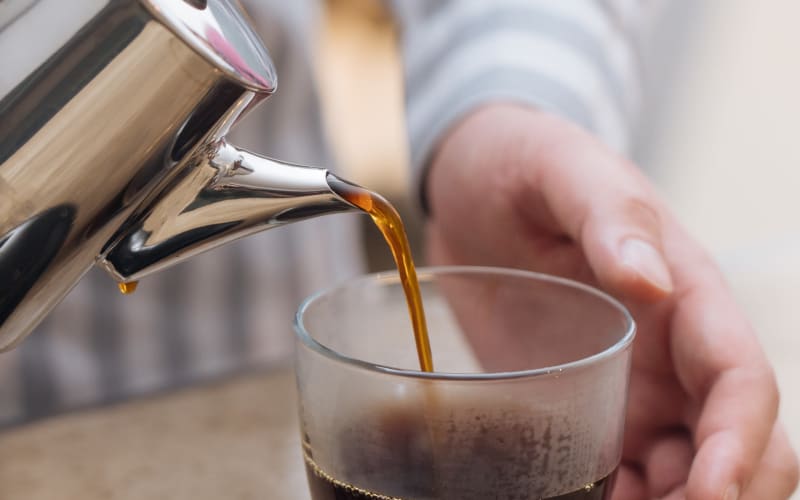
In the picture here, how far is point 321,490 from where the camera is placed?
1.29 feet

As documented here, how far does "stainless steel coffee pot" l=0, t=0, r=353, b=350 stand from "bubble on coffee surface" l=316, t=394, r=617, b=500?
10 cm

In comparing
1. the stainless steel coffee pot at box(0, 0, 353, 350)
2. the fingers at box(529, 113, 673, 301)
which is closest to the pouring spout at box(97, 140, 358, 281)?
the stainless steel coffee pot at box(0, 0, 353, 350)

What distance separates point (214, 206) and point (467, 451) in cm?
13

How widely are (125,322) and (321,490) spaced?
1.50 ft

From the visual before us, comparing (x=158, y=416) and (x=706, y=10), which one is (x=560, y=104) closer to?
(x=158, y=416)

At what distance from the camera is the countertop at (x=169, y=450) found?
54 cm

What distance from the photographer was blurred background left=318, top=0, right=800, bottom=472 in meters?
2.16

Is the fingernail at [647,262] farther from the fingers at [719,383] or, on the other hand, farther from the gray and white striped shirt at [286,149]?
the gray and white striped shirt at [286,149]

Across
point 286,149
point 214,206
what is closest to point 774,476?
point 214,206

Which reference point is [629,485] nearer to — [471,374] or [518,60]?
[471,374]

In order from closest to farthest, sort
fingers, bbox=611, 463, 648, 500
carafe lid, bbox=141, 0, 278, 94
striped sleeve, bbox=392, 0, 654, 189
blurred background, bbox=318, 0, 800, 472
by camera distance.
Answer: carafe lid, bbox=141, 0, 278, 94 < fingers, bbox=611, 463, 648, 500 < striped sleeve, bbox=392, 0, 654, 189 < blurred background, bbox=318, 0, 800, 472

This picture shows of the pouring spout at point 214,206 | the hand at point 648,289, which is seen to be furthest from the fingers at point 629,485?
the pouring spout at point 214,206

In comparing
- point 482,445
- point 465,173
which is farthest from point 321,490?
point 465,173

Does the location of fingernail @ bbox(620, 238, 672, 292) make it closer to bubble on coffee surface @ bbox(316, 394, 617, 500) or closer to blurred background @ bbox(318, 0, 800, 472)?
bubble on coffee surface @ bbox(316, 394, 617, 500)
